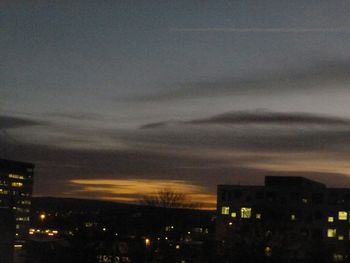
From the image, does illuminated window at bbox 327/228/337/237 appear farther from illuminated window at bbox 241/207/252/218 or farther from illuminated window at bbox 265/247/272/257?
illuminated window at bbox 265/247/272/257

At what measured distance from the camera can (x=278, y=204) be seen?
6500cm

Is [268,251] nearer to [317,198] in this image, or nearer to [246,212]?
[246,212]

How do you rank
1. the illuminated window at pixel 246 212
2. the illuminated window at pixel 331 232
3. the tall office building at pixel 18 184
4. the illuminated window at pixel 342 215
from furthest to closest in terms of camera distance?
the tall office building at pixel 18 184 < the illuminated window at pixel 246 212 < the illuminated window at pixel 342 215 < the illuminated window at pixel 331 232

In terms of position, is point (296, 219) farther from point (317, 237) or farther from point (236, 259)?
point (236, 259)

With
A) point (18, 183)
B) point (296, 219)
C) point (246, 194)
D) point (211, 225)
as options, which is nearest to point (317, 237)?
point (296, 219)

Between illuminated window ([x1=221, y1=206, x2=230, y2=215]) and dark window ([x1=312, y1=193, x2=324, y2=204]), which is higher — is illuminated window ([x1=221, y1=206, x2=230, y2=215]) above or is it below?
below

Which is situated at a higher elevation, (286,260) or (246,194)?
(246,194)

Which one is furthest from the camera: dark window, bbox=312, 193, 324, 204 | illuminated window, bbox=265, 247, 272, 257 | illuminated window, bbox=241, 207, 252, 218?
illuminated window, bbox=241, 207, 252, 218

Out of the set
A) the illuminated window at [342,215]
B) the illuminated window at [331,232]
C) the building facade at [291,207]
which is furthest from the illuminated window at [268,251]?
the illuminated window at [342,215]

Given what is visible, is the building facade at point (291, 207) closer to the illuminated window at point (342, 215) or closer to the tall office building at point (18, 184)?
the illuminated window at point (342, 215)

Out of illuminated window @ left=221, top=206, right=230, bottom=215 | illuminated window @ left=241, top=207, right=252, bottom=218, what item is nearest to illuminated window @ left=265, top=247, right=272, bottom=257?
illuminated window @ left=241, top=207, right=252, bottom=218

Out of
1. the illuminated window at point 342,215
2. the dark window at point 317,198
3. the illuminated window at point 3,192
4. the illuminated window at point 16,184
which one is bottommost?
the illuminated window at point 342,215

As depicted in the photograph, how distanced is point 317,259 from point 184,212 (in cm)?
2097

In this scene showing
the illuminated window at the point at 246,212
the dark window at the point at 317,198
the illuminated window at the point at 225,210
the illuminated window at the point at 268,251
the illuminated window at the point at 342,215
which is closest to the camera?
the illuminated window at the point at 268,251
